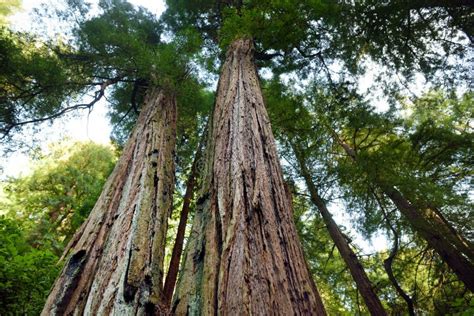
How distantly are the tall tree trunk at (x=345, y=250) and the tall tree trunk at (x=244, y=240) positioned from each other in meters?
4.14

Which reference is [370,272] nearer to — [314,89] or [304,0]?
[314,89]

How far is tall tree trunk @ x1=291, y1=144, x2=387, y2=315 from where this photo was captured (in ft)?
15.9

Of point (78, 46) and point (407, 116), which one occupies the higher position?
point (407, 116)

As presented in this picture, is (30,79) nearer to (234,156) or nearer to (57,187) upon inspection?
(234,156)

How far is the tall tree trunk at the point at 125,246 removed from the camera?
163 centimetres

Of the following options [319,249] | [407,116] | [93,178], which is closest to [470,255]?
[319,249]

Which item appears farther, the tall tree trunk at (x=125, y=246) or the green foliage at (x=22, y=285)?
the green foliage at (x=22, y=285)

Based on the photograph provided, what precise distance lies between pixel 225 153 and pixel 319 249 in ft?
20.0

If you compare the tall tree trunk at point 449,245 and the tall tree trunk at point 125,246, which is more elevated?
the tall tree trunk at point 449,245

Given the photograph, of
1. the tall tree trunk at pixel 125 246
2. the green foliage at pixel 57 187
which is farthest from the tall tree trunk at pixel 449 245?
the green foliage at pixel 57 187

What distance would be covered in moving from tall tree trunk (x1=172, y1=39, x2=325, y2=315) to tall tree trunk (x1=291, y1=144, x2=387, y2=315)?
163 inches

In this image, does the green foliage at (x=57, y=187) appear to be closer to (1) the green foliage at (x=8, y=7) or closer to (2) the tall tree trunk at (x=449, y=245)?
(1) the green foliage at (x=8, y=7)

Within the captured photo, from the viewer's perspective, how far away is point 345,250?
18.8ft

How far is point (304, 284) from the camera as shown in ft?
4.13
